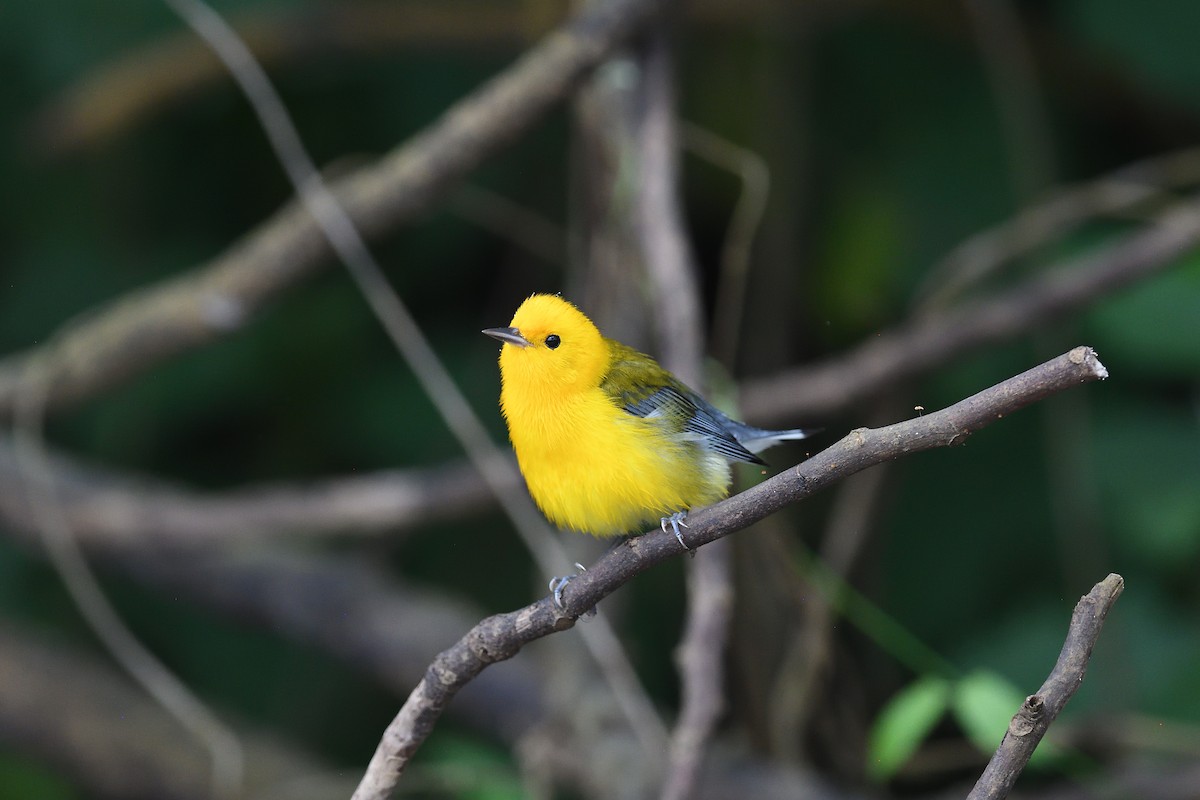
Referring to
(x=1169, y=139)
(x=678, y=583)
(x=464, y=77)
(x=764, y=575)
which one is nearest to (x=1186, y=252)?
(x=1169, y=139)

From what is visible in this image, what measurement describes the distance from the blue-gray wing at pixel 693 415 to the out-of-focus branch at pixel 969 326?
65.6 inches

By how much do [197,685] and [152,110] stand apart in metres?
2.33

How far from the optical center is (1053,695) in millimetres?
1332

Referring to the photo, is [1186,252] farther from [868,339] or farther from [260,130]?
[260,130]

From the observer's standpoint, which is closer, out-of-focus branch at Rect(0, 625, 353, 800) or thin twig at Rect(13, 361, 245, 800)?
thin twig at Rect(13, 361, 245, 800)

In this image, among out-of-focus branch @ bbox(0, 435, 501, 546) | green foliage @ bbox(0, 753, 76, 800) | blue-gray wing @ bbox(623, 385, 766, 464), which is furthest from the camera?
green foliage @ bbox(0, 753, 76, 800)

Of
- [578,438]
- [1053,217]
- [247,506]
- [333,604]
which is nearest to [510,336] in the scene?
[578,438]

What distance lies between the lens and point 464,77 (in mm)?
5043

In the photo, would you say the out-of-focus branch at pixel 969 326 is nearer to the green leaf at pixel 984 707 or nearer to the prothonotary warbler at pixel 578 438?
the green leaf at pixel 984 707

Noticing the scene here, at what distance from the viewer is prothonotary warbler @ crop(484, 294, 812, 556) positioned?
205cm

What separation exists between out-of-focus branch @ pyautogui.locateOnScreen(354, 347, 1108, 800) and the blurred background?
6.15 ft

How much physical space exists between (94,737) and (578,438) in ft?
11.6

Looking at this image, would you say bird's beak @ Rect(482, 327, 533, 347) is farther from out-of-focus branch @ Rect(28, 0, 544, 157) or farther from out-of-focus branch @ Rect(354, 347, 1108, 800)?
out-of-focus branch @ Rect(28, 0, 544, 157)

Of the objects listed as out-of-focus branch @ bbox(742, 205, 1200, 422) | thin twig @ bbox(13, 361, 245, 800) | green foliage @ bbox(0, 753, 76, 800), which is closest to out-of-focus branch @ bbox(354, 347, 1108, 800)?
thin twig @ bbox(13, 361, 245, 800)
